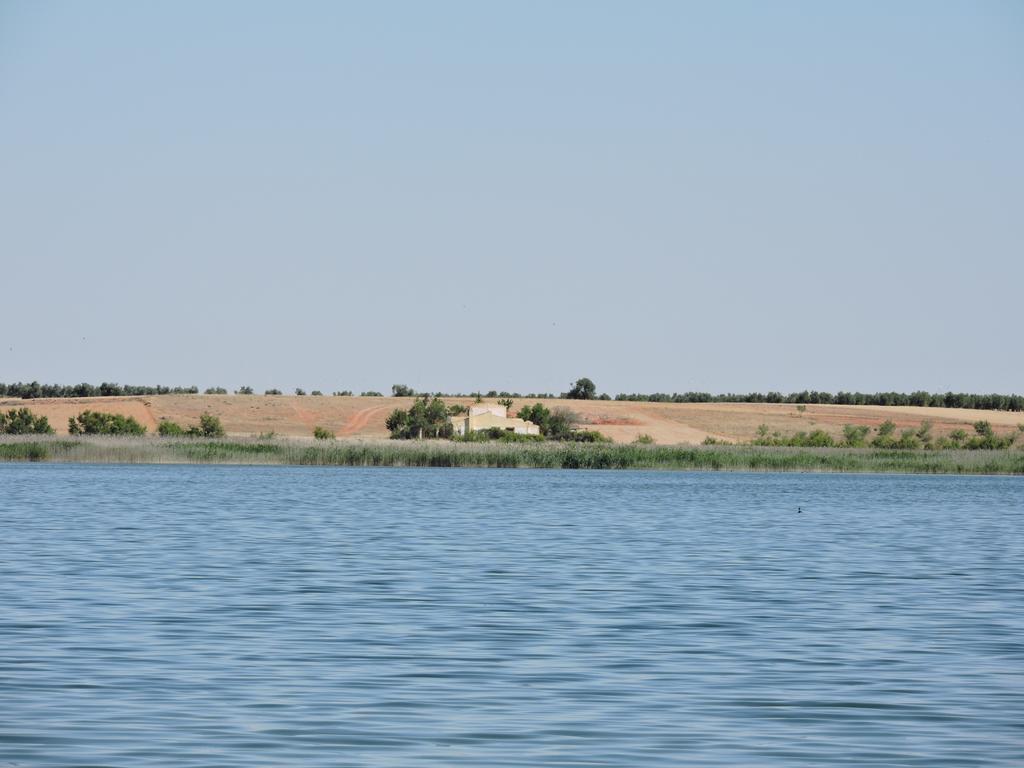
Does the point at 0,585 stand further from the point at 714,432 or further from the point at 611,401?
the point at 611,401

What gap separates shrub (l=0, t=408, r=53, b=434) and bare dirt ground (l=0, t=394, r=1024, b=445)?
1345cm

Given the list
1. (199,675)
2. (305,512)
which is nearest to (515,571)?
(199,675)

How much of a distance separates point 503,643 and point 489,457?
64.5 metres

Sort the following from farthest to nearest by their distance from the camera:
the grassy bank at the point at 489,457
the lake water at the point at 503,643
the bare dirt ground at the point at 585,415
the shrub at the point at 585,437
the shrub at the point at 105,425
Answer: the bare dirt ground at the point at 585,415 → the shrub at the point at 585,437 → the shrub at the point at 105,425 → the grassy bank at the point at 489,457 → the lake water at the point at 503,643

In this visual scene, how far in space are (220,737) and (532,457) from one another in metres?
69.1

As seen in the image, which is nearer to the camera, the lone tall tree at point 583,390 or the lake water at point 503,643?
the lake water at point 503,643

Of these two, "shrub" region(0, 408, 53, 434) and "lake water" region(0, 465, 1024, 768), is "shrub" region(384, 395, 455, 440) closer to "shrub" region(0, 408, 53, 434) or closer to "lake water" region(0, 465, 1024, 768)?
"shrub" region(0, 408, 53, 434)

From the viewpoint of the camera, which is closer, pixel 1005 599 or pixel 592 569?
pixel 1005 599

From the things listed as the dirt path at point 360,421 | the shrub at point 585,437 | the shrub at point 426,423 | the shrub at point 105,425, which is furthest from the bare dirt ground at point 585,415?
the shrub at point 105,425

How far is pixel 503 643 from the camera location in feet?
59.4

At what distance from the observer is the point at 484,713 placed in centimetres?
1391

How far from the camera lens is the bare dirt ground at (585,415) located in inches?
5886

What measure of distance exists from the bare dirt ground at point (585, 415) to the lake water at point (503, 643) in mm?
109292

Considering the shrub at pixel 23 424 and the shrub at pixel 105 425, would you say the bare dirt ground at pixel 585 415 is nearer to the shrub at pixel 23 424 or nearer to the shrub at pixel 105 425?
the shrub at pixel 23 424
